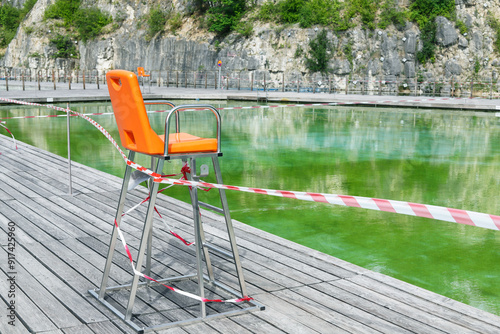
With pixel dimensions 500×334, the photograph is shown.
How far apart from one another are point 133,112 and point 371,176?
6.65m

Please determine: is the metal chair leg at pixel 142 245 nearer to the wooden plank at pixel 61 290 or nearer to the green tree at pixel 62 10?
the wooden plank at pixel 61 290

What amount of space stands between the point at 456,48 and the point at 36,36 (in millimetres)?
43999

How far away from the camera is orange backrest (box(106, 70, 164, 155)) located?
2834 millimetres

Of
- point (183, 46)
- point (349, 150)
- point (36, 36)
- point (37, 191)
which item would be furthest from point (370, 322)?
point (36, 36)

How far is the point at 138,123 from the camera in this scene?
2.90 metres

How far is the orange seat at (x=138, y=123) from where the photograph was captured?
112 inches

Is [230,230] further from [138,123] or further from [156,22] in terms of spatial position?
[156,22]

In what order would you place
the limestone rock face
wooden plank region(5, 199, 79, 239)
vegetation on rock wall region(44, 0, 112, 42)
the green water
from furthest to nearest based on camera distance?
vegetation on rock wall region(44, 0, 112, 42)
the limestone rock face
the green water
wooden plank region(5, 199, 79, 239)

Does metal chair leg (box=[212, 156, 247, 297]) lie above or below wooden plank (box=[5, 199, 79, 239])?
above

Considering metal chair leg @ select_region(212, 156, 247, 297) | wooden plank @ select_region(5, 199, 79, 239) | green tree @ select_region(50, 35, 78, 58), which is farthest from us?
green tree @ select_region(50, 35, 78, 58)

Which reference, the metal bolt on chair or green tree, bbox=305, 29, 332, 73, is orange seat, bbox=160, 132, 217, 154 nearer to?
the metal bolt on chair

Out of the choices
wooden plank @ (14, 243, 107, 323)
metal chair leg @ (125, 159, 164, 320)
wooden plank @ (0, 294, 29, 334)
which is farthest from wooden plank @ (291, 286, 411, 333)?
wooden plank @ (0, 294, 29, 334)

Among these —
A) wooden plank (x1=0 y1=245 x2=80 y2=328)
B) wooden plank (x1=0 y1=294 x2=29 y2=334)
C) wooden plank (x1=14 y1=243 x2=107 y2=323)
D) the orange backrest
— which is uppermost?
the orange backrest

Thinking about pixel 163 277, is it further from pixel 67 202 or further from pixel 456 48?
pixel 456 48
